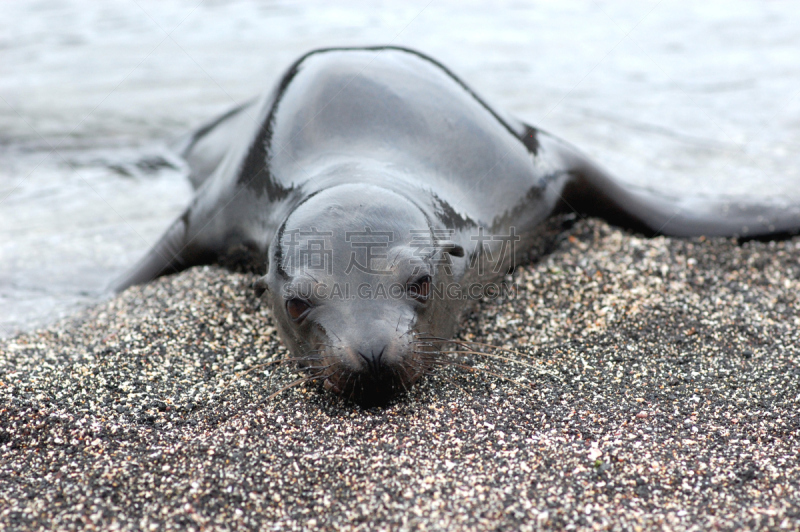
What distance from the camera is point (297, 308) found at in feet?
11.0

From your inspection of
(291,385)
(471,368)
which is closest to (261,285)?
(291,385)

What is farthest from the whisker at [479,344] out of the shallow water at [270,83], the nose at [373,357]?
the shallow water at [270,83]

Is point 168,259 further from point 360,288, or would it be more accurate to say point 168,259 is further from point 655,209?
point 655,209

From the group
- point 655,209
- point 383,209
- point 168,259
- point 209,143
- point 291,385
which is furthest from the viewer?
point 209,143

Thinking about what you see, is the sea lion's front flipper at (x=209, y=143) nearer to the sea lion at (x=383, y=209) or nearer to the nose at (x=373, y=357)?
the sea lion at (x=383, y=209)

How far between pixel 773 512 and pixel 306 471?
5.23ft

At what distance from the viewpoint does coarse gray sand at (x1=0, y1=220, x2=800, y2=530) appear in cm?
266

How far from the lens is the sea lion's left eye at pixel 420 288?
131 inches

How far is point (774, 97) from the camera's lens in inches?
362

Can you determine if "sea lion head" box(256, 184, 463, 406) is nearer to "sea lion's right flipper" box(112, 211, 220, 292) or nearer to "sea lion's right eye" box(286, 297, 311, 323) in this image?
"sea lion's right eye" box(286, 297, 311, 323)

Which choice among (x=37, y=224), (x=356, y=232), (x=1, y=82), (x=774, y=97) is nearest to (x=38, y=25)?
(x=1, y=82)

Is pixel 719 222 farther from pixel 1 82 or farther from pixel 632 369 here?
pixel 1 82

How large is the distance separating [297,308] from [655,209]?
274 cm

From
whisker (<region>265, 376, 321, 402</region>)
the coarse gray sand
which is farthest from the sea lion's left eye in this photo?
whisker (<region>265, 376, 321, 402</region>)
